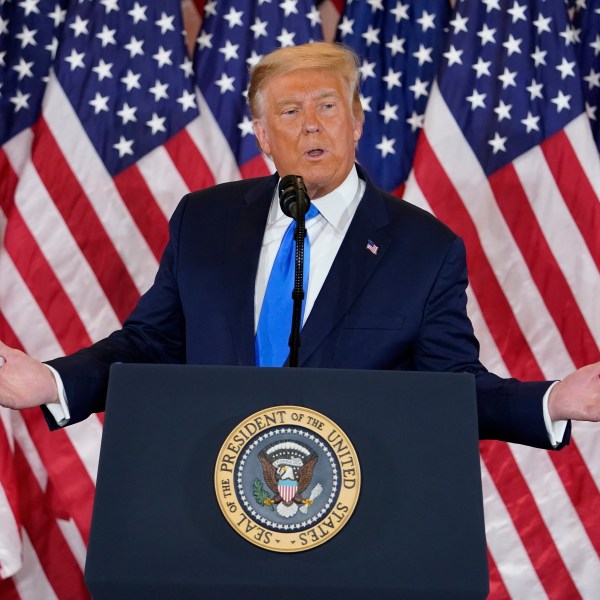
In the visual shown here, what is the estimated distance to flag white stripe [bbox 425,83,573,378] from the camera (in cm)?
354

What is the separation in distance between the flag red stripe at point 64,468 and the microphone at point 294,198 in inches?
81.4

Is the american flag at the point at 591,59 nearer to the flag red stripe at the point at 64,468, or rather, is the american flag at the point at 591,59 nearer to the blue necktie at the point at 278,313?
the blue necktie at the point at 278,313

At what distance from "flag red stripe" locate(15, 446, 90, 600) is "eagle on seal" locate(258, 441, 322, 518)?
2.47 metres

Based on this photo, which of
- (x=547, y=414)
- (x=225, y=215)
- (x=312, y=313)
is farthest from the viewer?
(x=225, y=215)

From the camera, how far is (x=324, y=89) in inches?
93.3

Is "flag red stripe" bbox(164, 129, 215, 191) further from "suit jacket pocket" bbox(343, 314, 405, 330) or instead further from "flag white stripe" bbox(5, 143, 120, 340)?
"suit jacket pocket" bbox(343, 314, 405, 330)

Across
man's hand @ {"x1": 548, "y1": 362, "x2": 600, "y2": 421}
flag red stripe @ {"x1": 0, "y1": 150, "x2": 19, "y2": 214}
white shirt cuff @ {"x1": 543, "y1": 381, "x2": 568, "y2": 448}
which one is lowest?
white shirt cuff @ {"x1": 543, "y1": 381, "x2": 568, "y2": 448}

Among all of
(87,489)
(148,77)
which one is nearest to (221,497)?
(87,489)

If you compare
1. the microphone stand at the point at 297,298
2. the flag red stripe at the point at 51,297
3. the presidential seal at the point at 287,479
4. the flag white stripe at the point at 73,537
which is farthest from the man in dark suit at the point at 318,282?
the flag white stripe at the point at 73,537

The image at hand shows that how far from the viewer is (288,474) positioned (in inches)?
51.5

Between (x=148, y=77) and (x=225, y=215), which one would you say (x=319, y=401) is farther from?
(x=148, y=77)

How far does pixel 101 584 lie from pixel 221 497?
0.62 ft

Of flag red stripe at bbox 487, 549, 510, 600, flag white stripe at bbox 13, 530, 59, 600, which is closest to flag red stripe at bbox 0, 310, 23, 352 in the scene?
flag white stripe at bbox 13, 530, 59, 600

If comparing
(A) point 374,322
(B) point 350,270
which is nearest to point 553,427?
(A) point 374,322
